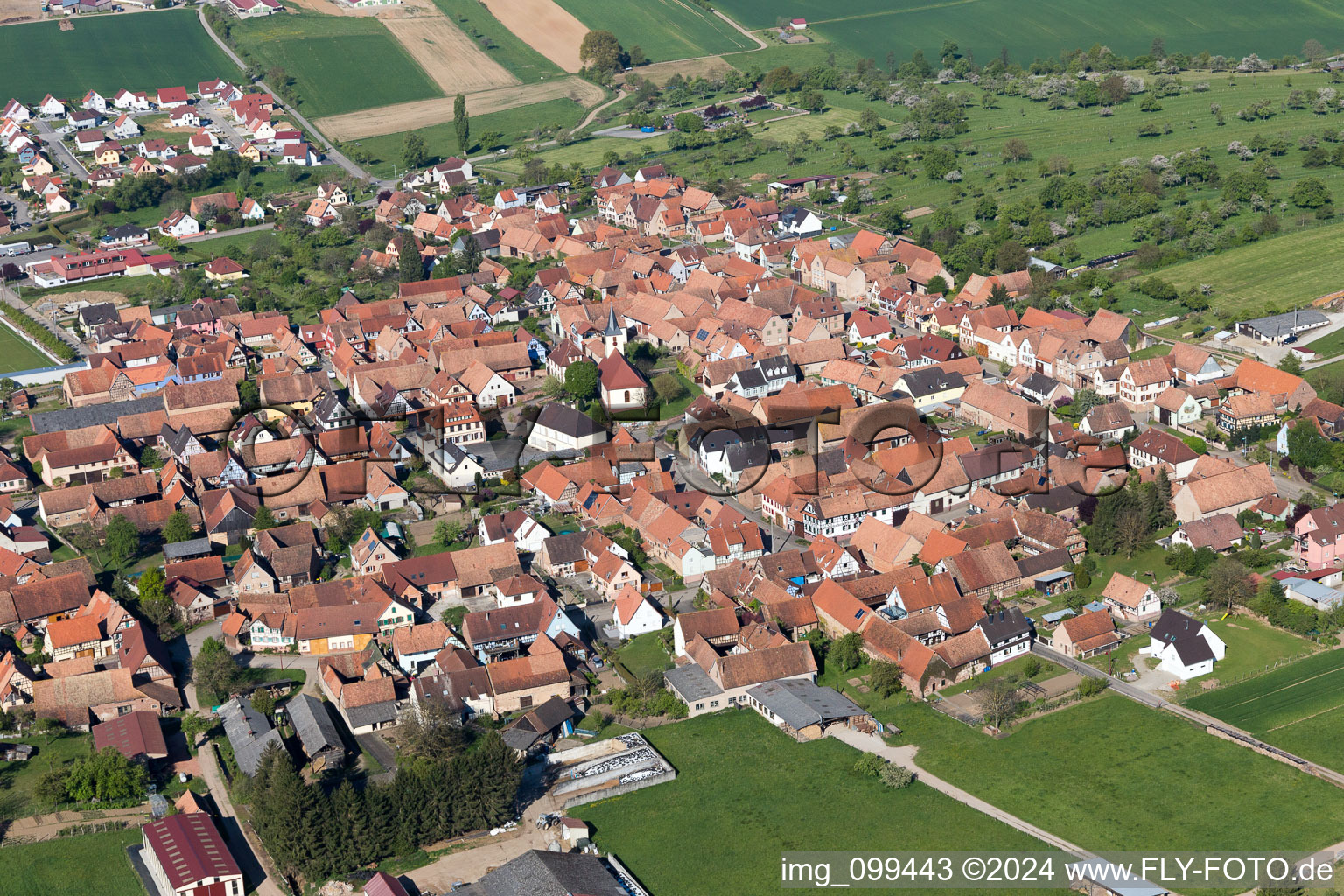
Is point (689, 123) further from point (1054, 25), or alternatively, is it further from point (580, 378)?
point (580, 378)

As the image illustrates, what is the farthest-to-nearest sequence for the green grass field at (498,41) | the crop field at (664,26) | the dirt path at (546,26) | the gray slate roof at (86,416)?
the crop field at (664,26)
the dirt path at (546,26)
the green grass field at (498,41)
the gray slate roof at (86,416)

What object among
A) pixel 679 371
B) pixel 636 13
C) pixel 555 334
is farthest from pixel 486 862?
pixel 636 13

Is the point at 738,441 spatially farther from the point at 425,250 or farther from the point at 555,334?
the point at 425,250

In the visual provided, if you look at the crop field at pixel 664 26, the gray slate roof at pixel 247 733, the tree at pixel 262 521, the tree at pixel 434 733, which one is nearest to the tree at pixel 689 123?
the crop field at pixel 664 26

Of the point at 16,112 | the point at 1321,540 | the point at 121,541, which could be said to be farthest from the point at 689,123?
the point at 1321,540

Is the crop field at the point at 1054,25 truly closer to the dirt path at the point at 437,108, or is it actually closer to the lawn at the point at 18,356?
the dirt path at the point at 437,108

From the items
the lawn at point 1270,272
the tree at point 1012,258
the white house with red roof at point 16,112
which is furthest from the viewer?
the white house with red roof at point 16,112
